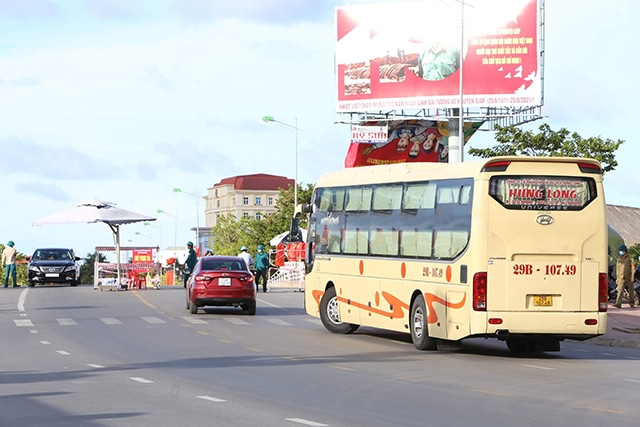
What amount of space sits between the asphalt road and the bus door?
1.10 m

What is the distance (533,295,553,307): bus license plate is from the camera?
20062mm

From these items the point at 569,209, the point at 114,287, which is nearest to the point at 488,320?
the point at 569,209

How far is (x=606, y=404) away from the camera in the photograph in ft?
45.8

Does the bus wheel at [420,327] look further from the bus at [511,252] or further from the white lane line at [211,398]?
the white lane line at [211,398]

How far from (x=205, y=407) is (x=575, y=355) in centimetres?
1038

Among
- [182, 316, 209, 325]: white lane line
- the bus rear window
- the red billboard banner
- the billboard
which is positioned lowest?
[182, 316, 209, 325]: white lane line

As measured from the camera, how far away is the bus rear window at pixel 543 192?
791 inches

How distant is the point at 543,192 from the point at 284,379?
621 cm

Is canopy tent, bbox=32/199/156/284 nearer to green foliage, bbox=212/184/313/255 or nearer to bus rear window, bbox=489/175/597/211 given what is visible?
bus rear window, bbox=489/175/597/211

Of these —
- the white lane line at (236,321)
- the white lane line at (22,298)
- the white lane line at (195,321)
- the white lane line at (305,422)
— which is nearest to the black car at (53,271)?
the white lane line at (22,298)

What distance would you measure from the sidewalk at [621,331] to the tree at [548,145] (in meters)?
22.6

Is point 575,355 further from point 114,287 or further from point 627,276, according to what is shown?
point 114,287

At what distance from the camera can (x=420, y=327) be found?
859 inches

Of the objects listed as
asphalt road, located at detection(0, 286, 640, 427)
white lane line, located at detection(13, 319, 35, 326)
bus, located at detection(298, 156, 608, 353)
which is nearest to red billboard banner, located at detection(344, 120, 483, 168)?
white lane line, located at detection(13, 319, 35, 326)
